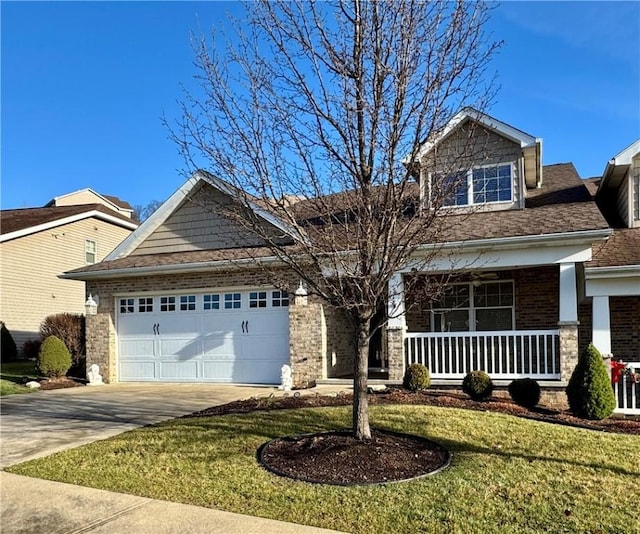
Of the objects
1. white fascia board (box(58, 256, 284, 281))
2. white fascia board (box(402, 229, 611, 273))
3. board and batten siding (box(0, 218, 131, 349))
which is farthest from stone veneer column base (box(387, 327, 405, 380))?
board and batten siding (box(0, 218, 131, 349))

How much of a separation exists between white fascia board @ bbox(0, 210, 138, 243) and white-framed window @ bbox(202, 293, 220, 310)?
464 inches

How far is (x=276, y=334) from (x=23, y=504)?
823 centimetres

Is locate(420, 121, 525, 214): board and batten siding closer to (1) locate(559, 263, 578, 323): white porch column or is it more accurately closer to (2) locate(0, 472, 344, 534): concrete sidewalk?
(1) locate(559, 263, 578, 323): white porch column

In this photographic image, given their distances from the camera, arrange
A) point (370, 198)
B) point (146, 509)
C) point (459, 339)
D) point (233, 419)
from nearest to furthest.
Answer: point (146, 509)
point (370, 198)
point (233, 419)
point (459, 339)

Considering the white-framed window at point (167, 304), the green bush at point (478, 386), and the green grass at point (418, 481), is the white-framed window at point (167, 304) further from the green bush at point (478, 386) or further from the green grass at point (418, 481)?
the green bush at point (478, 386)

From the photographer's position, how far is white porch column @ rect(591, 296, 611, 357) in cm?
1025

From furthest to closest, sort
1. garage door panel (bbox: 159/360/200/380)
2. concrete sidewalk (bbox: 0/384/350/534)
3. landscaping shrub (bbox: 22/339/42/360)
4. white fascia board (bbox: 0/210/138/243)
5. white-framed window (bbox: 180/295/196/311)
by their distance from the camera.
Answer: white fascia board (bbox: 0/210/138/243) < landscaping shrub (bbox: 22/339/42/360) < white-framed window (bbox: 180/295/196/311) < garage door panel (bbox: 159/360/200/380) < concrete sidewalk (bbox: 0/384/350/534)

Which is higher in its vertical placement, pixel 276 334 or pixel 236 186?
pixel 236 186

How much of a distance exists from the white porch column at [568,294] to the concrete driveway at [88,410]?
624 centimetres

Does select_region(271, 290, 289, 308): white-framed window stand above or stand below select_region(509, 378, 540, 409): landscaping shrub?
above

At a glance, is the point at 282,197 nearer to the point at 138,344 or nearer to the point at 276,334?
the point at 276,334

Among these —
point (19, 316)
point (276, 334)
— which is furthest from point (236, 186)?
point (19, 316)

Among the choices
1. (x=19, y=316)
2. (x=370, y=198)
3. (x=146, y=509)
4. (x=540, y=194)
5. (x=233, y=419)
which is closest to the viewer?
(x=146, y=509)

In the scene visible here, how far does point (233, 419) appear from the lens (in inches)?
328
